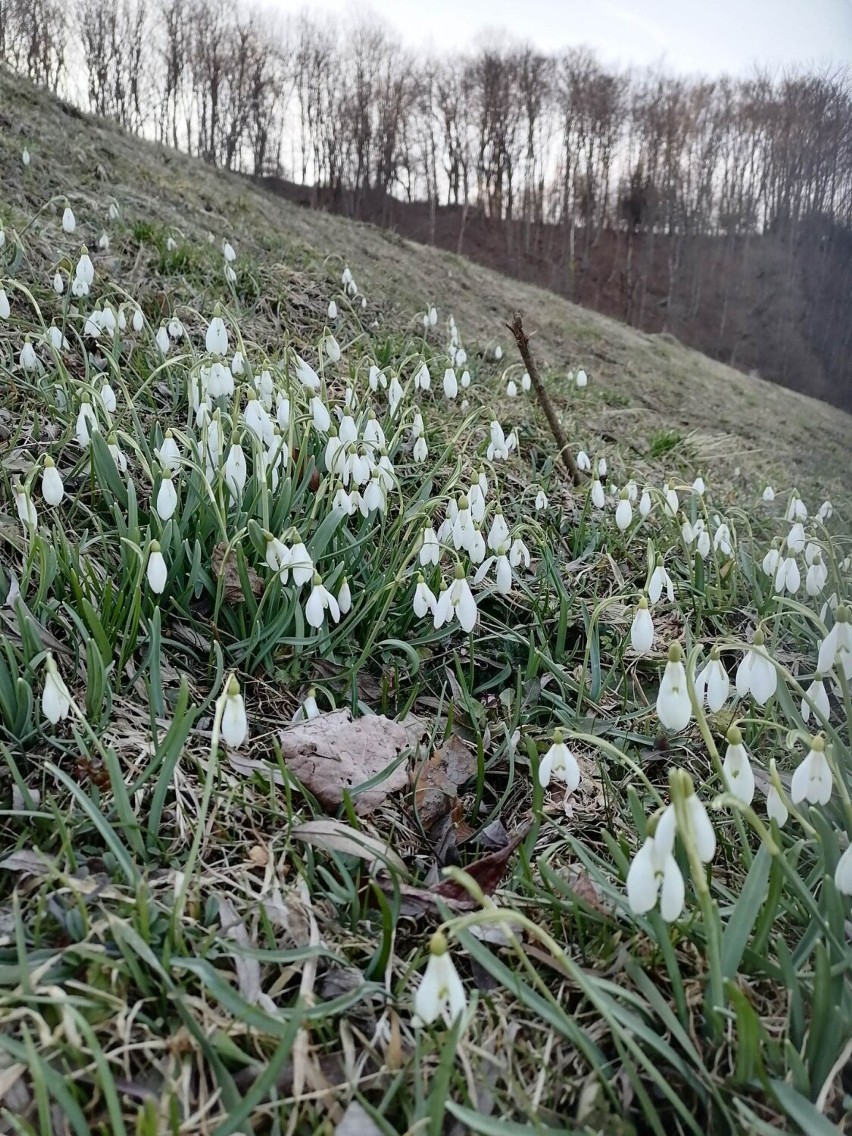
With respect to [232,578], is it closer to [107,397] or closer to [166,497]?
[166,497]

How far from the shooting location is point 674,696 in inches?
44.1

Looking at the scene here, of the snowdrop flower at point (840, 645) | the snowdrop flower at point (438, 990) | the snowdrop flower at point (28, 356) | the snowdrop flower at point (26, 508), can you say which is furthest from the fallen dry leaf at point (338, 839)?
the snowdrop flower at point (28, 356)

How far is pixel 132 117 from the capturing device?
5.15 metres

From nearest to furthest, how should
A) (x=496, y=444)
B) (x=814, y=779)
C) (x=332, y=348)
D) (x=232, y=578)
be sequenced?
1. (x=814, y=779)
2. (x=232, y=578)
3. (x=496, y=444)
4. (x=332, y=348)

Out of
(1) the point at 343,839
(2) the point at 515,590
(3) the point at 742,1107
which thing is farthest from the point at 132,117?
(3) the point at 742,1107

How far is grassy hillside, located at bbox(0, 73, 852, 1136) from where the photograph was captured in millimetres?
859

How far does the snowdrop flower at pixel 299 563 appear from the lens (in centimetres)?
161

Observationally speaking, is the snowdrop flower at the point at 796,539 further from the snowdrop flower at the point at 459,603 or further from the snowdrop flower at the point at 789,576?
the snowdrop flower at the point at 459,603

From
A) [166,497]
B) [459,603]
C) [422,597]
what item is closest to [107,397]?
[166,497]

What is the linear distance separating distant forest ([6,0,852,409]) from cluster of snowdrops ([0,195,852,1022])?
1.90ft

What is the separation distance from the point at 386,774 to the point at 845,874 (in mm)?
693

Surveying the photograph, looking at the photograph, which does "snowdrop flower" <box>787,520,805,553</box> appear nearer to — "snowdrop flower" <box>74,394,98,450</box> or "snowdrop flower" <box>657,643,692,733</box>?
"snowdrop flower" <box>657,643,692,733</box>

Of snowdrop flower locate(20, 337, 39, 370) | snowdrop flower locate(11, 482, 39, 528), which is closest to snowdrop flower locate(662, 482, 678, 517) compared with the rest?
snowdrop flower locate(11, 482, 39, 528)

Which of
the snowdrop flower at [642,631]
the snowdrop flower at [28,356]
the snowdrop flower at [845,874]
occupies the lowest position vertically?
the snowdrop flower at [845,874]
